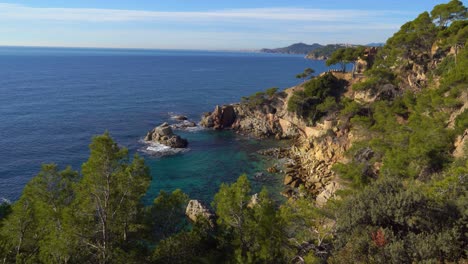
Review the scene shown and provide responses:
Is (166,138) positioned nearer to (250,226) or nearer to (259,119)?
(259,119)

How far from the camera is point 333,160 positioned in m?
43.9

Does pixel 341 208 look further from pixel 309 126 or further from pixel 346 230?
pixel 309 126

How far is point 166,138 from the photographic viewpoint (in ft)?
184

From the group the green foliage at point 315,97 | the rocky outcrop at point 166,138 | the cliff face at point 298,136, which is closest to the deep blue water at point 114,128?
the rocky outcrop at point 166,138

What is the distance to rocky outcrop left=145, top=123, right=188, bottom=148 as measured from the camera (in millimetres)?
55094

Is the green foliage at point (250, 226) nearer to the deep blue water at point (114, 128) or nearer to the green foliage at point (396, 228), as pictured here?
the green foliage at point (396, 228)

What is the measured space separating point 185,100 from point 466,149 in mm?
72930

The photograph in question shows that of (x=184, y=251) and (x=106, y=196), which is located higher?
(x=106, y=196)

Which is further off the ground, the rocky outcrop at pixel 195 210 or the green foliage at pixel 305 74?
the green foliage at pixel 305 74

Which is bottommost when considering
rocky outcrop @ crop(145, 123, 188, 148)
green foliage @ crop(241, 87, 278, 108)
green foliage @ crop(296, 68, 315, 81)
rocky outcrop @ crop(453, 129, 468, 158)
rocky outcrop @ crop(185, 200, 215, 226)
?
rocky outcrop @ crop(185, 200, 215, 226)

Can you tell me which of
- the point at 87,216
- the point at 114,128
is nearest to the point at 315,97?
the point at 114,128

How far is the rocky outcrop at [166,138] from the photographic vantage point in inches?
2169

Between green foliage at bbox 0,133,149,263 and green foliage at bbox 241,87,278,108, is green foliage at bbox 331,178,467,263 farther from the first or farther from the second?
green foliage at bbox 241,87,278,108

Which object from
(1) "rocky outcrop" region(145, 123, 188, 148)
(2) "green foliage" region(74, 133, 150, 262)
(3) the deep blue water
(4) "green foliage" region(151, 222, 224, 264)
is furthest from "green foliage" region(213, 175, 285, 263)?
(1) "rocky outcrop" region(145, 123, 188, 148)
